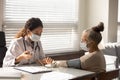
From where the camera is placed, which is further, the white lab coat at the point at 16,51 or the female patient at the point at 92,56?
the white lab coat at the point at 16,51

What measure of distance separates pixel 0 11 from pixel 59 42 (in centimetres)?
124

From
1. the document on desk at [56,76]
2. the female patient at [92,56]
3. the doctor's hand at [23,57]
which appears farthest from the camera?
the doctor's hand at [23,57]

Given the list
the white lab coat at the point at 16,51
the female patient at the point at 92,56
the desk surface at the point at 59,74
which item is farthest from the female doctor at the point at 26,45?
the female patient at the point at 92,56

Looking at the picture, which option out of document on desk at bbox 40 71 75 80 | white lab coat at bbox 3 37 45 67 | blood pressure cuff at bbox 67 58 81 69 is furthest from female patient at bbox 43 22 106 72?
white lab coat at bbox 3 37 45 67

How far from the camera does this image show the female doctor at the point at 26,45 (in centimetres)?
241

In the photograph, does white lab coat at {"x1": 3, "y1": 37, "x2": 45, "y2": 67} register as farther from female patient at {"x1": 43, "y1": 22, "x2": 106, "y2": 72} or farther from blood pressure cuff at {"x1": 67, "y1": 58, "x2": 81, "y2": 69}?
female patient at {"x1": 43, "y1": 22, "x2": 106, "y2": 72}

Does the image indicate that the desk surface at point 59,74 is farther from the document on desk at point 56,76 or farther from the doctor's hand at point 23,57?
the doctor's hand at point 23,57

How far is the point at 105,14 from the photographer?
4.12 metres

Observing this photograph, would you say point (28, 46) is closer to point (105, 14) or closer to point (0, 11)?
point (0, 11)

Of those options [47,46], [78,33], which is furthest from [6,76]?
[78,33]

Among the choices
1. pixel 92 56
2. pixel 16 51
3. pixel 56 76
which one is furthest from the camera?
pixel 16 51

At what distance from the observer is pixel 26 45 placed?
8.50 feet

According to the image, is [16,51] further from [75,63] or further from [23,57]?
[75,63]

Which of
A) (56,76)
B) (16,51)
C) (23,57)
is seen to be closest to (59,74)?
(56,76)
